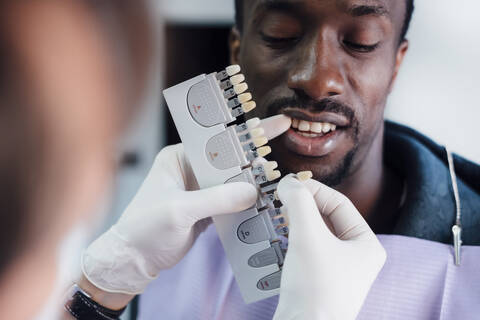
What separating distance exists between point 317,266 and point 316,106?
249 millimetres

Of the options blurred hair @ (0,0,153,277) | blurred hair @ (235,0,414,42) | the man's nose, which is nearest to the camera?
blurred hair @ (0,0,153,277)

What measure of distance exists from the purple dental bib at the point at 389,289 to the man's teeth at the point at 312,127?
206 millimetres

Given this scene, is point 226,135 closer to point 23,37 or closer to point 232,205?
point 232,205

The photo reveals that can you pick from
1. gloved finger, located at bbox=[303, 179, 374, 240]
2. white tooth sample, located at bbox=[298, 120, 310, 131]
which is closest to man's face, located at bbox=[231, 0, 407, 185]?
white tooth sample, located at bbox=[298, 120, 310, 131]

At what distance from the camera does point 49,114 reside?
25.4 inches

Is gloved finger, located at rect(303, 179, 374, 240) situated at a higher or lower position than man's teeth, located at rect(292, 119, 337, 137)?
lower

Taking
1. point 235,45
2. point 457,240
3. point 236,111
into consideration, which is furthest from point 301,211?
point 235,45

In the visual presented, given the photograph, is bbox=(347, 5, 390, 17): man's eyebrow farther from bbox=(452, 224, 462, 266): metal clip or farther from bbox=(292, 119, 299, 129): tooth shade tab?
bbox=(452, 224, 462, 266): metal clip

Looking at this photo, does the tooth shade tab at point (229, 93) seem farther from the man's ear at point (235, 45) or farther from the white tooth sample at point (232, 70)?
the man's ear at point (235, 45)

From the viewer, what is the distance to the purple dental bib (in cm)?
71

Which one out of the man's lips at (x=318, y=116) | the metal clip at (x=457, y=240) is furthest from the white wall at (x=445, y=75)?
the man's lips at (x=318, y=116)

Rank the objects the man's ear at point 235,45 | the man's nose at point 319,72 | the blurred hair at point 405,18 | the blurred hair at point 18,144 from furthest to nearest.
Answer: the man's ear at point 235,45 → the blurred hair at point 405,18 → the man's nose at point 319,72 → the blurred hair at point 18,144

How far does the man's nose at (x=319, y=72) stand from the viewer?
0.69 metres

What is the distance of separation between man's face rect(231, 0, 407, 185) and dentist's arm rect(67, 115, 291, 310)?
0.05m
